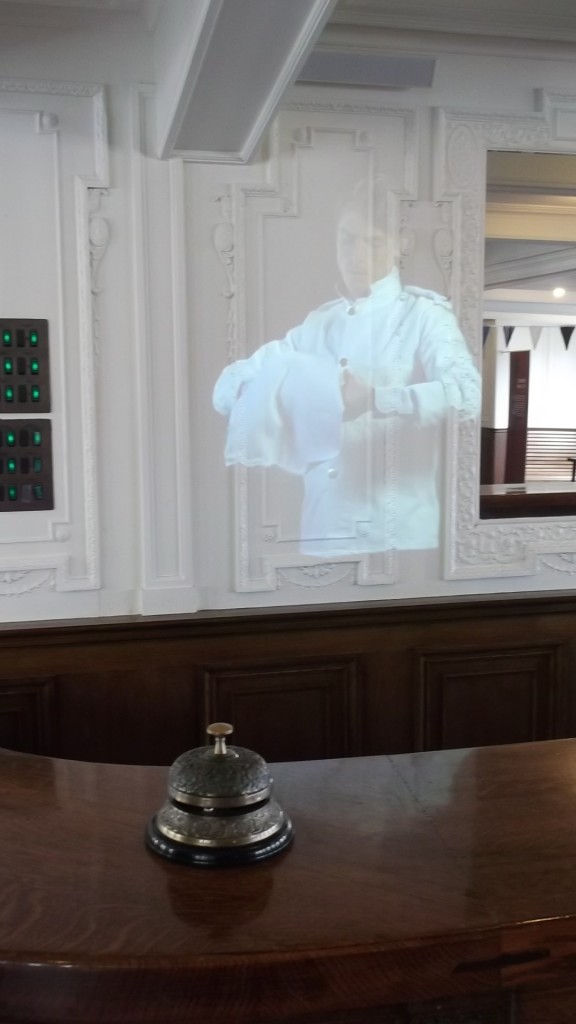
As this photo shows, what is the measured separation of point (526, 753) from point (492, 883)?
0.52 meters

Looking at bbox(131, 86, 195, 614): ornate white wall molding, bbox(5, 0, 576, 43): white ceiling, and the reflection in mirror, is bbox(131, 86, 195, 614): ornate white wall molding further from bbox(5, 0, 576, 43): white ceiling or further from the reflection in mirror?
the reflection in mirror

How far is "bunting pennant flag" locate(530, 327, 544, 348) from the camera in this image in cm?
303

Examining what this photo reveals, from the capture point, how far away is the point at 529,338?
3.03 m

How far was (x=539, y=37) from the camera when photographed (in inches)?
108

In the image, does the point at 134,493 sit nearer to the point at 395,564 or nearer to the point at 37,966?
the point at 395,564

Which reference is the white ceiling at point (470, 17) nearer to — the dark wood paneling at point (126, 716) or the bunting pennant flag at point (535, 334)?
the bunting pennant flag at point (535, 334)

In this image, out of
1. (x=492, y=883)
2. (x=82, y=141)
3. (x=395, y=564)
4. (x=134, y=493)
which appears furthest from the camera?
(x=395, y=564)

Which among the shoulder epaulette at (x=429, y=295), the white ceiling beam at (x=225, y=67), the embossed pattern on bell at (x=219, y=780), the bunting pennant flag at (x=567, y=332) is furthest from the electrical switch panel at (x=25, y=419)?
the bunting pennant flag at (x=567, y=332)

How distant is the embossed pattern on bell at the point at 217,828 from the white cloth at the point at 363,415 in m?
1.57

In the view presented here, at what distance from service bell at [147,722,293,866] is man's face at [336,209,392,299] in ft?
6.16

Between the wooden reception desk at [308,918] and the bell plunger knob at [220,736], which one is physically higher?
the bell plunger knob at [220,736]

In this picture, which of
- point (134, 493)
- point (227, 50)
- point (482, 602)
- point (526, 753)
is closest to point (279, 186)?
point (227, 50)

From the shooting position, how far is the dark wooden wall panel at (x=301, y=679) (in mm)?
2672

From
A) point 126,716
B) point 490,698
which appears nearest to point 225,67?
point 126,716
